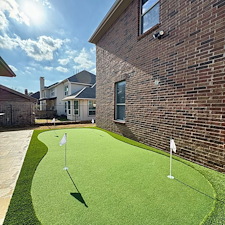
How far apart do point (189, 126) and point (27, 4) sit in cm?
957

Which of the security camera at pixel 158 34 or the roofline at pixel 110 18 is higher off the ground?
the roofline at pixel 110 18

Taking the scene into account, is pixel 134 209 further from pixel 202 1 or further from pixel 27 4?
pixel 27 4

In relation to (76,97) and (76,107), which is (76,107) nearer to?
(76,107)

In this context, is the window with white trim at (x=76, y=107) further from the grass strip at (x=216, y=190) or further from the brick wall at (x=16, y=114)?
the grass strip at (x=216, y=190)

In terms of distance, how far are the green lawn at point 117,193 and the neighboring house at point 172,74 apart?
93cm

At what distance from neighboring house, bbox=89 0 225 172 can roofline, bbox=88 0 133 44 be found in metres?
0.05

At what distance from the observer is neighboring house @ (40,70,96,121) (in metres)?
15.2

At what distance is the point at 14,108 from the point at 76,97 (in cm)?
585

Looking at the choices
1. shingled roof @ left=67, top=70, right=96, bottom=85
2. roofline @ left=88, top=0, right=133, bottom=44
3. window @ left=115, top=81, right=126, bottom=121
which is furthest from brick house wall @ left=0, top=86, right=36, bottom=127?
window @ left=115, top=81, right=126, bottom=121

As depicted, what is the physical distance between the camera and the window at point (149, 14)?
4566 millimetres

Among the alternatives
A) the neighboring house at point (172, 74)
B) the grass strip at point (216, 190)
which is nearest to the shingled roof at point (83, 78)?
the neighboring house at point (172, 74)

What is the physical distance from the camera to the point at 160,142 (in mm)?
4383

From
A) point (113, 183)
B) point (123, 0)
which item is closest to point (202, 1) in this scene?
point (123, 0)

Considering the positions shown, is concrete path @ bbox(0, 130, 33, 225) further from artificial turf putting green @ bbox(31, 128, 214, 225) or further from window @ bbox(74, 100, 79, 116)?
window @ bbox(74, 100, 79, 116)
